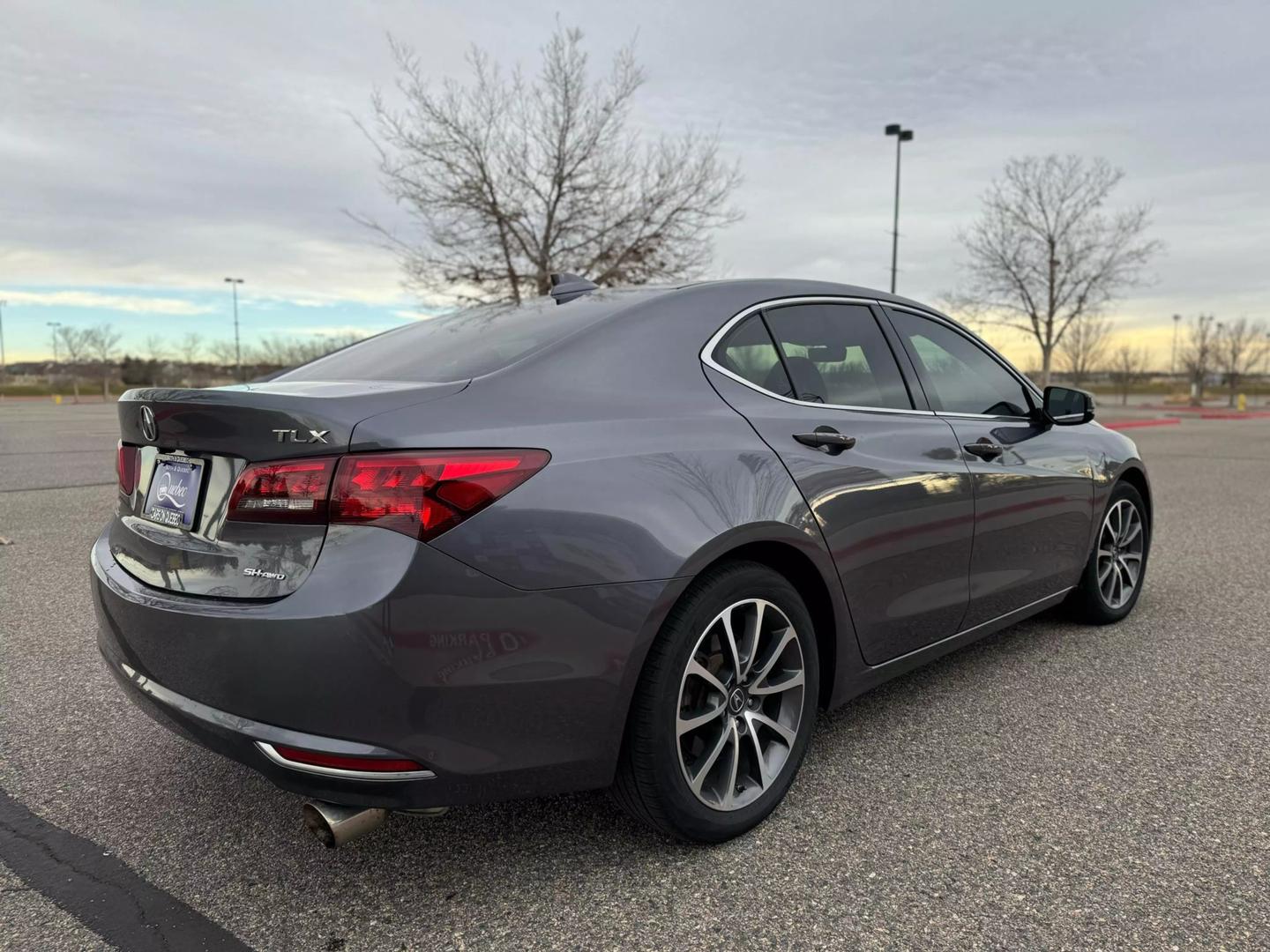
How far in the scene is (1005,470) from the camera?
342cm

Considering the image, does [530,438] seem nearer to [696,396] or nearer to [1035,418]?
[696,396]

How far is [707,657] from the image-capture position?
2.37 m

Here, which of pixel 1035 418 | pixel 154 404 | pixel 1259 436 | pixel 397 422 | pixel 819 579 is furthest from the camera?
pixel 1259 436

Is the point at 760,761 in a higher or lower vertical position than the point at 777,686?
lower

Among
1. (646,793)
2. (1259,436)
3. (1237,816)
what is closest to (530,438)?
(646,793)

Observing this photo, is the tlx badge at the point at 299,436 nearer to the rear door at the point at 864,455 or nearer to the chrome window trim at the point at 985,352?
the rear door at the point at 864,455

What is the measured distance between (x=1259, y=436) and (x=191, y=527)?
24833 millimetres

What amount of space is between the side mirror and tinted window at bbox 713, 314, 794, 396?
165 cm

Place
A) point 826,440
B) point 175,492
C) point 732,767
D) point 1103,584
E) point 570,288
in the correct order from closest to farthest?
1. point 175,492
2. point 732,767
3. point 826,440
4. point 570,288
5. point 1103,584

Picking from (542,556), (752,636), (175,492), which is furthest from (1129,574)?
(175,492)

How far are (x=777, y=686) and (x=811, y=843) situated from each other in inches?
16.5

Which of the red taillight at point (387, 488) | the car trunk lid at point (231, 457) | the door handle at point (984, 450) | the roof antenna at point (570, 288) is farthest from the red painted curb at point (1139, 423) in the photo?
the car trunk lid at point (231, 457)

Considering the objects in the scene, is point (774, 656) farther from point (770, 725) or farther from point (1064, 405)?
point (1064, 405)

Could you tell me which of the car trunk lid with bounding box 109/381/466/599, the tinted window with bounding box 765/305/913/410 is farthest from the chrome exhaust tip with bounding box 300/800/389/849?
the tinted window with bounding box 765/305/913/410
